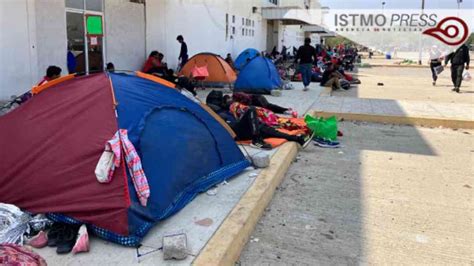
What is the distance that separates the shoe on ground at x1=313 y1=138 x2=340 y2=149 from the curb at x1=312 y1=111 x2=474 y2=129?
2182 millimetres

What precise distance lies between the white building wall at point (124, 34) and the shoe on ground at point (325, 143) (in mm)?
6923

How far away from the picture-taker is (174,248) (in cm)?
306

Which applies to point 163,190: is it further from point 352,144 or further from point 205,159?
point 352,144

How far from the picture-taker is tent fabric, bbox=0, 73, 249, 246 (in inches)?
134

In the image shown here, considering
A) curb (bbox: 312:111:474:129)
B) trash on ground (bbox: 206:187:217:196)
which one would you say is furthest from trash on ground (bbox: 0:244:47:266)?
curb (bbox: 312:111:474:129)

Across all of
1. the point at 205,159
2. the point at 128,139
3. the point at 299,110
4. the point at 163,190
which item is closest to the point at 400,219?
the point at 205,159

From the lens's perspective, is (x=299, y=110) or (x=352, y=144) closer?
(x=352, y=144)

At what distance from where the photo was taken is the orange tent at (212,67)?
44.5ft

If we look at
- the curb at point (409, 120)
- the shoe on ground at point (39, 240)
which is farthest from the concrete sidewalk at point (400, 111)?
the shoe on ground at point (39, 240)

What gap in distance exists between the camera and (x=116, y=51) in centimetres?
1226

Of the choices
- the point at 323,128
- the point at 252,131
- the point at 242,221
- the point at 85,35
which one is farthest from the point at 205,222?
the point at 85,35

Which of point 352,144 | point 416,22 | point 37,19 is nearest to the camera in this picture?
point 352,144

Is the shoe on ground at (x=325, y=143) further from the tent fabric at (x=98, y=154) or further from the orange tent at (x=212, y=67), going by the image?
the orange tent at (x=212, y=67)

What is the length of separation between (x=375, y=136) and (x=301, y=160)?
97.1 inches
